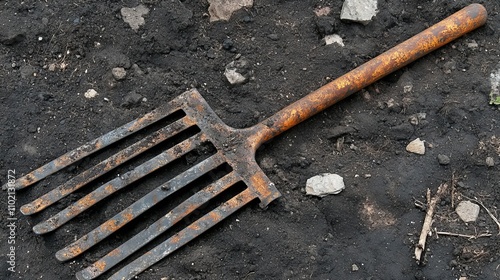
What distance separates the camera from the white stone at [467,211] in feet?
7.95

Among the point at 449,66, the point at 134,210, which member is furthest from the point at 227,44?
the point at 449,66

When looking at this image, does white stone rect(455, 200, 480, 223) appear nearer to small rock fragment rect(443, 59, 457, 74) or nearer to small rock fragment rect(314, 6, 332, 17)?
small rock fragment rect(443, 59, 457, 74)

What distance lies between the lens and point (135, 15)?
2.84 meters

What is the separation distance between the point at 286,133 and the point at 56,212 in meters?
1.08

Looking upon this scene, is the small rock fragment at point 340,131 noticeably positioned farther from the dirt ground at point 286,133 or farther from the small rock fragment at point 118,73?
the small rock fragment at point 118,73

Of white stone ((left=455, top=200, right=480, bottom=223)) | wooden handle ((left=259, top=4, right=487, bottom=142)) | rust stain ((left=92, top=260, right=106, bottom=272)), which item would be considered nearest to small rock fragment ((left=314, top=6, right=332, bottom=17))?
wooden handle ((left=259, top=4, right=487, bottom=142))

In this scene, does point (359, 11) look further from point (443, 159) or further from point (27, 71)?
point (27, 71)

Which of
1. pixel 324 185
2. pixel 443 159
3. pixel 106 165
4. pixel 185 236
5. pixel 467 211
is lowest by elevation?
pixel 467 211

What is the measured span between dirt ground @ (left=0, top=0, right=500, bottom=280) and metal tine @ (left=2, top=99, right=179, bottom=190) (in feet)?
0.17

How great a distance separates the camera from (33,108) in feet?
8.63

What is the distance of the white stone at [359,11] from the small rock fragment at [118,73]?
1.12m

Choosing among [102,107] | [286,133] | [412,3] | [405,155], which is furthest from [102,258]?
[412,3]

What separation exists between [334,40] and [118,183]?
4.19 feet

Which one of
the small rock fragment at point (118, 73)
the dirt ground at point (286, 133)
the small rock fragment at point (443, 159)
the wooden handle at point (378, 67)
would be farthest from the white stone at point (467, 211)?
the small rock fragment at point (118, 73)
